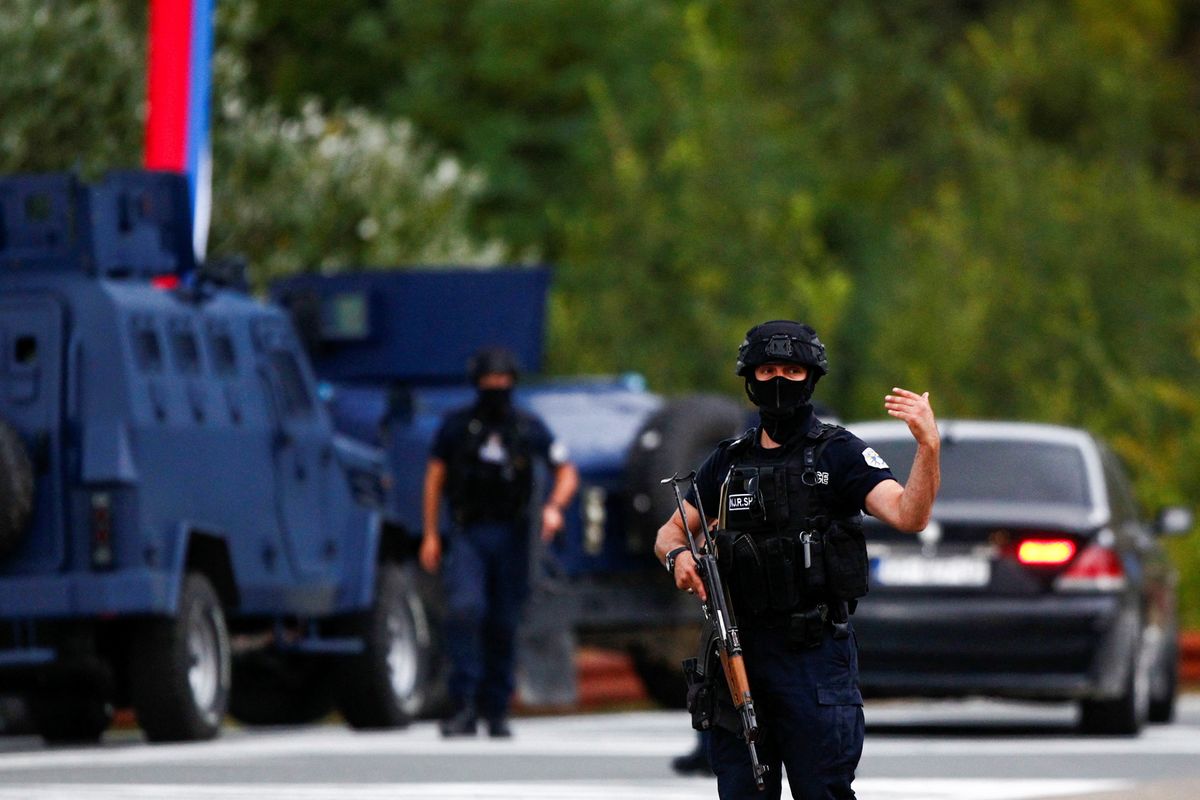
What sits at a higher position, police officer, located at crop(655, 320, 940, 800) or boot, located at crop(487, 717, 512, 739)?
police officer, located at crop(655, 320, 940, 800)

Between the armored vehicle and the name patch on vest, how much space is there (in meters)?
Result: 6.75

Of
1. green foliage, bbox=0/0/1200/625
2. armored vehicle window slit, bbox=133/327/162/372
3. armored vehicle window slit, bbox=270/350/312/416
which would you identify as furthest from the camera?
green foliage, bbox=0/0/1200/625

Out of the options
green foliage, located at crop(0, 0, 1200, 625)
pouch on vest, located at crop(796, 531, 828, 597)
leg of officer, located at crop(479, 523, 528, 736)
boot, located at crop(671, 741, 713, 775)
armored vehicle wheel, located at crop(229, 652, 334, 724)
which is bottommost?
armored vehicle wheel, located at crop(229, 652, 334, 724)

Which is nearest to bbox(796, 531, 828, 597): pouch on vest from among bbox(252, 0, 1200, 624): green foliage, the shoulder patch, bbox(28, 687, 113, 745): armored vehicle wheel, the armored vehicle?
the shoulder patch

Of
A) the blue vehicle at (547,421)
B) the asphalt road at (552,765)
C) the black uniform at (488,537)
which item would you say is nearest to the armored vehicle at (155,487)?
the asphalt road at (552,765)

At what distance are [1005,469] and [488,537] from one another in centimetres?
267

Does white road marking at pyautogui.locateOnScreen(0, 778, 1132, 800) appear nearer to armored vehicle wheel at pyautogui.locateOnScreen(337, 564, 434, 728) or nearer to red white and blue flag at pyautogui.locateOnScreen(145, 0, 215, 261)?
armored vehicle wheel at pyautogui.locateOnScreen(337, 564, 434, 728)

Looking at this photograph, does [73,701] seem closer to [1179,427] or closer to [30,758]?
[30,758]

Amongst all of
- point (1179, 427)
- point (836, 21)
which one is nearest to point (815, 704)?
point (1179, 427)

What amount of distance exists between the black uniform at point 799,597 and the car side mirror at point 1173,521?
9.21m

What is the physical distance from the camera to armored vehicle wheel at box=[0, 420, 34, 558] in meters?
14.8

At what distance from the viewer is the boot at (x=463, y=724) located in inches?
642

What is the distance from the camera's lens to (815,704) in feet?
27.3

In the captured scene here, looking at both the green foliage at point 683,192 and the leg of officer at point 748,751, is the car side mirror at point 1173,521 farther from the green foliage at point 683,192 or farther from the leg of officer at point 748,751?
the green foliage at point 683,192
